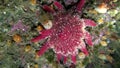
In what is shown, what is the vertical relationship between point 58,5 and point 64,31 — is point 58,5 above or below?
above

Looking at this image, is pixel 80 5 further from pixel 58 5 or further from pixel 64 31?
pixel 64 31

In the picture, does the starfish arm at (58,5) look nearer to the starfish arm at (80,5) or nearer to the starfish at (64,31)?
the starfish at (64,31)

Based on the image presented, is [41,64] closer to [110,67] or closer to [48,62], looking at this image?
[48,62]

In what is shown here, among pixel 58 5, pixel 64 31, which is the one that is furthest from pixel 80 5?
pixel 64 31

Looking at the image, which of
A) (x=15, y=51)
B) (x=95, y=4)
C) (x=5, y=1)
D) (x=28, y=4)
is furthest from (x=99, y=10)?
(x=15, y=51)

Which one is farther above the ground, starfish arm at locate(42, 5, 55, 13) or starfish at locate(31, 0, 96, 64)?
starfish arm at locate(42, 5, 55, 13)

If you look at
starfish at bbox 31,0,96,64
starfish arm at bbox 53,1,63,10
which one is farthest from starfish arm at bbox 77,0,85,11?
starfish arm at bbox 53,1,63,10

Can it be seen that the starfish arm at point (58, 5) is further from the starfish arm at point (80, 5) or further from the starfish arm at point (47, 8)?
the starfish arm at point (80, 5)

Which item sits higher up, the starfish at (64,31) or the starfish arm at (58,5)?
the starfish arm at (58,5)

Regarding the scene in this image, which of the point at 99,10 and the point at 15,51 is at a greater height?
the point at 99,10

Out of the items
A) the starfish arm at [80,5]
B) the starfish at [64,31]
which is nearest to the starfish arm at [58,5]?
the starfish at [64,31]

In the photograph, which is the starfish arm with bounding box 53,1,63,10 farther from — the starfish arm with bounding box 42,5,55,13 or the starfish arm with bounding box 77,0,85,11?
the starfish arm with bounding box 77,0,85,11
